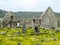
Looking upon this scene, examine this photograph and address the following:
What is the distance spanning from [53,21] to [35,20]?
5768mm

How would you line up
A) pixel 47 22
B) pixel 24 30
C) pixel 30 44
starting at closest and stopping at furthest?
1. pixel 30 44
2. pixel 24 30
3. pixel 47 22

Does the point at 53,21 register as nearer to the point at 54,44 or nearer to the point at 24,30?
the point at 24,30

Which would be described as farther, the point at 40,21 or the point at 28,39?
the point at 40,21

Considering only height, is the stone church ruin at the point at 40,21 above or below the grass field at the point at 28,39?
above

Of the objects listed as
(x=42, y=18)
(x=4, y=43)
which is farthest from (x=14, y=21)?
(x=4, y=43)

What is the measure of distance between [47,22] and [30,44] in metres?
48.6

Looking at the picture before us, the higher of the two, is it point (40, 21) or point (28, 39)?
point (40, 21)

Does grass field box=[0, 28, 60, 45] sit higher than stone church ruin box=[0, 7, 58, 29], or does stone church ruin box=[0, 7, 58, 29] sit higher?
stone church ruin box=[0, 7, 58, 29]

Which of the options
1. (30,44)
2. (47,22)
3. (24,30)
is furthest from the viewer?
(47,22)

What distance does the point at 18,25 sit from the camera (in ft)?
303

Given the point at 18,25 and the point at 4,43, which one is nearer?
the point at 4,43

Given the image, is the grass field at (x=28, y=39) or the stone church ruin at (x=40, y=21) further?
the stone church ruin at (x=40, y=21)

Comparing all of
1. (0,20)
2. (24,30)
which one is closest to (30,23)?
(0,20)

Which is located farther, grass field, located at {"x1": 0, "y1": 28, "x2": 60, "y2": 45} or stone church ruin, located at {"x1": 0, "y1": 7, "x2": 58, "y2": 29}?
stone church ruin, located at {"x1": 0, "y1": 7, "x2": 58, "y2": 29}
